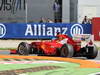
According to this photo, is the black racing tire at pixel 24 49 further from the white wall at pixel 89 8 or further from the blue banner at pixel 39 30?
the white wall at pixel 89 8

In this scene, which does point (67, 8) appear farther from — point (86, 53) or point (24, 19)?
point (86, 53)

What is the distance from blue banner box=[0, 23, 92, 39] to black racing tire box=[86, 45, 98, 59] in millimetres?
9656

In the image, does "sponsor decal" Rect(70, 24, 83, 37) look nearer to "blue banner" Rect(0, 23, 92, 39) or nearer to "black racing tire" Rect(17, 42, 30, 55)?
"blue banner" Rect(0, 23, 92, 39)

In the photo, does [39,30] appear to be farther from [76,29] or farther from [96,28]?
[96,28]

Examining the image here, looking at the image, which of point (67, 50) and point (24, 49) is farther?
point (24, 49)

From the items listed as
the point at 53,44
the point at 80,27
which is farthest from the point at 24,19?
the point at 53,44

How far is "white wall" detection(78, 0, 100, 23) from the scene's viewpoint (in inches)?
1186

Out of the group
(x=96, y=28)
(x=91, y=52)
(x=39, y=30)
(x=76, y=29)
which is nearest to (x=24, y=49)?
(x=91, y=52)

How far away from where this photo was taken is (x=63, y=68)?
17.5ft

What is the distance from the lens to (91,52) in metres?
15.2

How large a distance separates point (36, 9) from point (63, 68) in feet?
81.3

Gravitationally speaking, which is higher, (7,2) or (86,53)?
(7,2)

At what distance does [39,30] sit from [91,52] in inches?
400

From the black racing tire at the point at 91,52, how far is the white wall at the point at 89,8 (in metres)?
14.8
